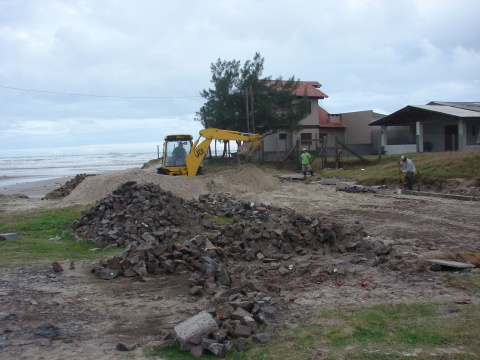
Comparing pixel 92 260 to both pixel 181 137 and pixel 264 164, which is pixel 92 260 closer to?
pixel 181 137

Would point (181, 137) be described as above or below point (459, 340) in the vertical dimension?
above

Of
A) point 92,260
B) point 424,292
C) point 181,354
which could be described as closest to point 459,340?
point 424,292

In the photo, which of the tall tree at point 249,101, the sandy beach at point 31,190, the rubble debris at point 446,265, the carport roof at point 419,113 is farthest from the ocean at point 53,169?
the rubble debris at point 446,265

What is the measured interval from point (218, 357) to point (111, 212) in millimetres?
8620

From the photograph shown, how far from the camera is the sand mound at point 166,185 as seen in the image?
62.4ft

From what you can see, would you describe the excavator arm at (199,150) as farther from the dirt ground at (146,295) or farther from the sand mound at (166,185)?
the dirt ground at (146,295)

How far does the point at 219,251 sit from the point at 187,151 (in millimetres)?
14211

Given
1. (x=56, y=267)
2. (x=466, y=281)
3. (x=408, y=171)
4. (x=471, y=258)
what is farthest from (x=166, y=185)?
(x=466, y=281)

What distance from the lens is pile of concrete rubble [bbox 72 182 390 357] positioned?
5.47m

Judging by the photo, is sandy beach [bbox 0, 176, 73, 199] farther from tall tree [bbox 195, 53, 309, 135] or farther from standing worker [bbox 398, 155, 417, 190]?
standing worker [bbox 398, 155, 417, 190]

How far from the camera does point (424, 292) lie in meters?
6.65

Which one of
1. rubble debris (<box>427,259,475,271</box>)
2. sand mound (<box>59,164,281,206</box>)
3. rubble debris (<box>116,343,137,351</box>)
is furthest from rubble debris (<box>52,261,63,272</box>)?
sand mound (<box>59,164,281,206</box>)

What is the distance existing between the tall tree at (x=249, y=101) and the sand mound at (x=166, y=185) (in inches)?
443

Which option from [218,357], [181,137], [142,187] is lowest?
[218,357]
